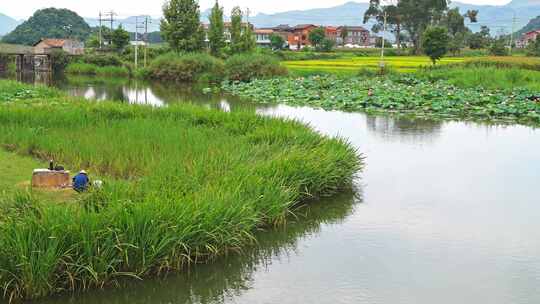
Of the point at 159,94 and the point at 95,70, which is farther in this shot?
the point at 95,70

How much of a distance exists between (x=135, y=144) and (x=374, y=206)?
3802 millimetres

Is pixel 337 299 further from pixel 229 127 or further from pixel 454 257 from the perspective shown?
pixel 229 127

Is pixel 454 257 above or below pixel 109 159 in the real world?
below

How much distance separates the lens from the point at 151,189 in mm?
7082

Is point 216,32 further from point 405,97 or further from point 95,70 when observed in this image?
point 405,97

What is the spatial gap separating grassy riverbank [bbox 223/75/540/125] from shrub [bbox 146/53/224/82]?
7316 millimetres

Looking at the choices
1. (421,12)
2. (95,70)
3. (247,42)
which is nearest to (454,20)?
(421,12)

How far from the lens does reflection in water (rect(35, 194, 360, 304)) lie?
19.3ft

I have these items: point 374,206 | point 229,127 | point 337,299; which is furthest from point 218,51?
point 337,299

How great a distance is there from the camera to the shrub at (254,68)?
Answer: 33281 millimetres

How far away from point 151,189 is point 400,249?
303 centimetres

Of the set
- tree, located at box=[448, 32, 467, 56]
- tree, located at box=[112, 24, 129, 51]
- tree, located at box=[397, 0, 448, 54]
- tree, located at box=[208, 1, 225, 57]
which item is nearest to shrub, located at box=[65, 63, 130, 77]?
tree, located at box=[208, 1, 225, 57]

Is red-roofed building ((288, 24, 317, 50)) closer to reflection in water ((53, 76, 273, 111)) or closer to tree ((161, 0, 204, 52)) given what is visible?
tree ((161, 0, 204, 52))

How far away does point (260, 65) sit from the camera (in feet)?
109
